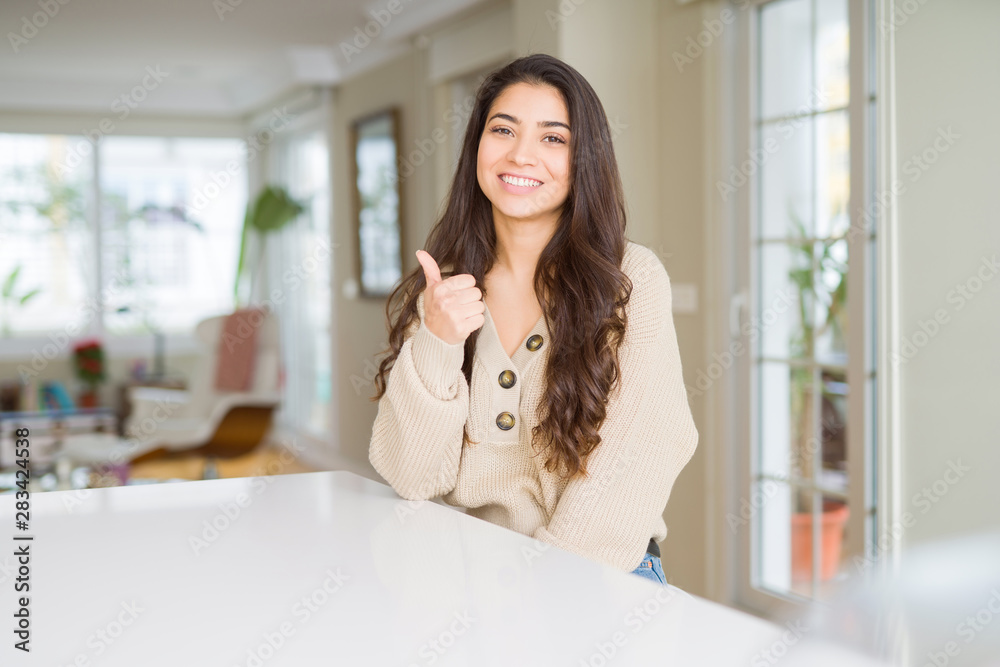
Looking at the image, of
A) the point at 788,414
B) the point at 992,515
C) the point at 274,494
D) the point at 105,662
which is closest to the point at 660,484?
the point at 274,494

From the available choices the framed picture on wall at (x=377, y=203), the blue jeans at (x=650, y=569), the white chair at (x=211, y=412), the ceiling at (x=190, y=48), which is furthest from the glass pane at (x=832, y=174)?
the white chair at (x=211, y=412)

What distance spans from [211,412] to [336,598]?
5.01m

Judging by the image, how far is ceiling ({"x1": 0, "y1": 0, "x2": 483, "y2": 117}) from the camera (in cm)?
481

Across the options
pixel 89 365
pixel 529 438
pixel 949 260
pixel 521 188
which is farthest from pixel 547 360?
pixel 89 365

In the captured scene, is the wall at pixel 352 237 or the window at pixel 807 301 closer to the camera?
the window at pixel 807 301

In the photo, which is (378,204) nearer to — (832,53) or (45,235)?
(45,235)

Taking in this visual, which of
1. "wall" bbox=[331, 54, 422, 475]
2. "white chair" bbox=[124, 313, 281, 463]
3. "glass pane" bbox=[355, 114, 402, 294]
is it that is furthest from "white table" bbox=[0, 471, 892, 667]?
"glass pane" bbox=[355, 114, 402, 294]

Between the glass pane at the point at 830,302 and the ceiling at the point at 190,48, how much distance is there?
209 cm

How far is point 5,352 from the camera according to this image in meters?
6.85

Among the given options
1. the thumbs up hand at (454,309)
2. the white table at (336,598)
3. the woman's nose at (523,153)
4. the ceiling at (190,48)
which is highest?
the ceiling at (190,48)

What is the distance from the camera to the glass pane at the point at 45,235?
689cm

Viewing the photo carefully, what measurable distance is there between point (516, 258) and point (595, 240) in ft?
0.44

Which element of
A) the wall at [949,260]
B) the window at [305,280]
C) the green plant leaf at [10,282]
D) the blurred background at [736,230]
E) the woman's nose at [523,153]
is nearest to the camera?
the woman's nose at [523,153]

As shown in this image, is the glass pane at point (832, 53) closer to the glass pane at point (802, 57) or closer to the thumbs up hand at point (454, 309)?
the glass pane at point (802, 57)
